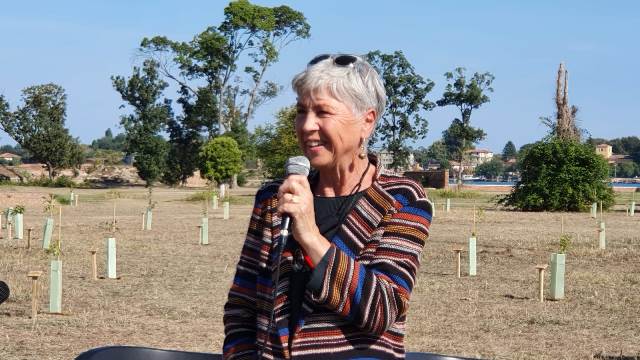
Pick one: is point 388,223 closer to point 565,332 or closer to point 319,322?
point 319,322

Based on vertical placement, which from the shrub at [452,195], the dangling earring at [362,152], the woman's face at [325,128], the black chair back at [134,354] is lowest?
the shrub at [452,195]

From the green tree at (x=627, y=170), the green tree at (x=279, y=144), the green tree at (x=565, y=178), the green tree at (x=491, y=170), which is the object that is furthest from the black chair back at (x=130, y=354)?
the green tree at (x=491, y=170)

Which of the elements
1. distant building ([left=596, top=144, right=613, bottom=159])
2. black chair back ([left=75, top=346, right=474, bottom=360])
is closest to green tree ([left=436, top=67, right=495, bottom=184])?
distant building ([left=596, top=144, right=613, bottom=159])

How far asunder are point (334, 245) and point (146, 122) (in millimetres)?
78909

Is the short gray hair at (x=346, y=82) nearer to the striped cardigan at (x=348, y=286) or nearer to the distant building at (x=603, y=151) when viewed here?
the striped cardigan at (x=348, y=286)

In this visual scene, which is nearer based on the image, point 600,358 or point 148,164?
point 600,358

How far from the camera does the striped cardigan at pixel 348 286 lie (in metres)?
2.56

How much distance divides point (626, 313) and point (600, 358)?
317cm

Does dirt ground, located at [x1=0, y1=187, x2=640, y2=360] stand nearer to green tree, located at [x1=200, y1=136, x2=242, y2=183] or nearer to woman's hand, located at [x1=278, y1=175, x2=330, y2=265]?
woman's hand, located at [x1=278, y1=175, x2=330, y2=265]

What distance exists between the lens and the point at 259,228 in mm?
2922

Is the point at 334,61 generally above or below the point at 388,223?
above

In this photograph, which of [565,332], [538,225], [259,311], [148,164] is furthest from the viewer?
[148,164]

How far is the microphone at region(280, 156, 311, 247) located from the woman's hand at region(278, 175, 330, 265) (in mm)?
72

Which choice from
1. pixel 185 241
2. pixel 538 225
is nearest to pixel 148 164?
pixel 538 225
